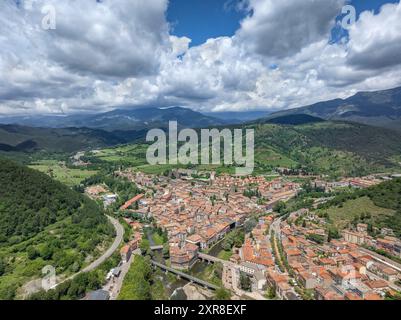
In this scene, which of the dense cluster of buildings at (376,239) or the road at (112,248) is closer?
the road at (112,248)

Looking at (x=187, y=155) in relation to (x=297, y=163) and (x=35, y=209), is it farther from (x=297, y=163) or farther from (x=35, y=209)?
(x=35, y=209)

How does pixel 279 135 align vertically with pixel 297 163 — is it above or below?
above

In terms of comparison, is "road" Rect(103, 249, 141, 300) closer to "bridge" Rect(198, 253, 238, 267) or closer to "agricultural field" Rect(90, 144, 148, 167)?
"bridge" Rect(198, 253, 238, 267)

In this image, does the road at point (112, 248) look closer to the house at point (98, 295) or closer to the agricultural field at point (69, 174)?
the house at point (98, 295)

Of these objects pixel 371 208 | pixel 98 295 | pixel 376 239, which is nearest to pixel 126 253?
pixel 98 295

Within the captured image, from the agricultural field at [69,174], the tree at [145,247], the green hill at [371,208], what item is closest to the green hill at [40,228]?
the tree at [145,247]

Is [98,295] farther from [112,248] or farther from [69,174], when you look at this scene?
[69,174]

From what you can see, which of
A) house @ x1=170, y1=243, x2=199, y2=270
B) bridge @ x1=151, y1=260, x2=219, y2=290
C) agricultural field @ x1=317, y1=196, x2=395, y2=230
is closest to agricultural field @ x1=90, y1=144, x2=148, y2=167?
house @ x1=170, y1=243, x2=199, y2=270
